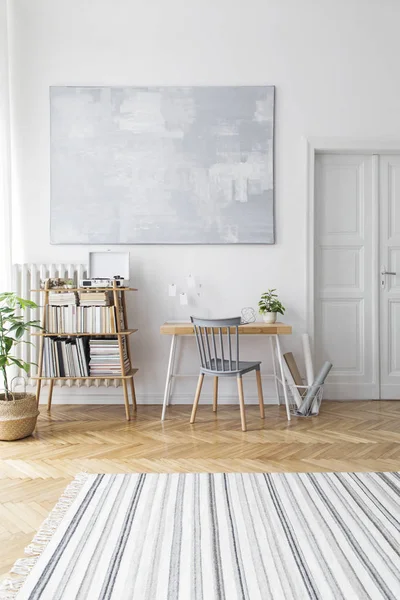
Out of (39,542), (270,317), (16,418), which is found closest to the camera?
(39,542)

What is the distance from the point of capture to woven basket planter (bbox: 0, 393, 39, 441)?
286cm

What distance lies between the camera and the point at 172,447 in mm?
2705

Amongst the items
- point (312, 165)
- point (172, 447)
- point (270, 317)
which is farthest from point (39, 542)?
point (312, 165)

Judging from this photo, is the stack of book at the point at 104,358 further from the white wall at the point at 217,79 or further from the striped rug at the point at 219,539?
the striped rug at the point at 219,539

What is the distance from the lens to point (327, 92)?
12.5 ft

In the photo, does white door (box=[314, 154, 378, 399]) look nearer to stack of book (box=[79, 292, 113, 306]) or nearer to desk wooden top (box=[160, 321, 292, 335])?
desk wooden top (box=[160, 321, 292, 335])

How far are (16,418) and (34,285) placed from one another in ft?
3.77

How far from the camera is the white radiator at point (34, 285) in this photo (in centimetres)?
364

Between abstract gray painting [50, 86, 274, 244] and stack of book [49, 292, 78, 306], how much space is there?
0.59 m

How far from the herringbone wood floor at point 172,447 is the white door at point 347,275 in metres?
0.40

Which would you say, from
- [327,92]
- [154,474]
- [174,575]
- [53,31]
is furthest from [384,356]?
[53,31]

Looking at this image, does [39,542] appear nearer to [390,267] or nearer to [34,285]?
[34,285]

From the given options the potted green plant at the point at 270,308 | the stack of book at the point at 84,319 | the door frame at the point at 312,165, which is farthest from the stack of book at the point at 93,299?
the door frame at the point at 312,165

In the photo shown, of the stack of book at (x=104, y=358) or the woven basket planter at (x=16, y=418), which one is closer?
the woven basket planter at (x=16, y=418)
